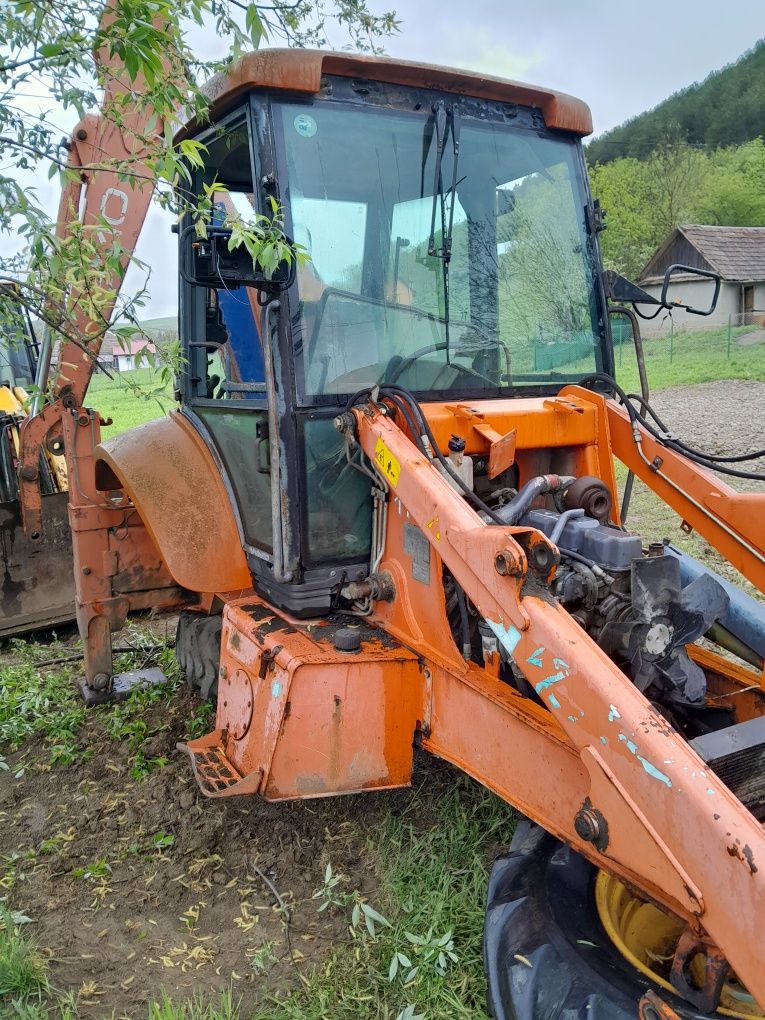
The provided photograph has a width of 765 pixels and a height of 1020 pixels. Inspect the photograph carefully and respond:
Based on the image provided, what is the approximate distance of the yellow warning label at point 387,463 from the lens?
277cm

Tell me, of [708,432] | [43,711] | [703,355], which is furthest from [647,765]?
[703,355]

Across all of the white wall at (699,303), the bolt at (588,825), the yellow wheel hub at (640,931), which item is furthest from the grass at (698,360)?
the bolt at (588,825)

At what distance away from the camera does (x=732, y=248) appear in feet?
115

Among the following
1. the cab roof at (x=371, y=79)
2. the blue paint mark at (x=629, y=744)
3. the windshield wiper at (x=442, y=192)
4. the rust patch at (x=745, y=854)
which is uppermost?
the cab roof at (x=371, y=79)

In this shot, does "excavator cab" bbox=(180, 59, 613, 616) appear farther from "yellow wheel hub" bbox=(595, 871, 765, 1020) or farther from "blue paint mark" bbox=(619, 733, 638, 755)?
"yellow wheel hub" bbox=(595, 871, 765, 1020)

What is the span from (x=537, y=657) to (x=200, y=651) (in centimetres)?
240

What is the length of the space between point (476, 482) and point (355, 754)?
1.03m

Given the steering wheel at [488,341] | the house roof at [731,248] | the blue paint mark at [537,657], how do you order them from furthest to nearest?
1. the house roof at [731,248]
2. the steering wheel at [488,341]
3. the blue paint mark at [537,657]

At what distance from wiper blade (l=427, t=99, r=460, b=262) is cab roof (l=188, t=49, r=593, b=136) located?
0.11 metres

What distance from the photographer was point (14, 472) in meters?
6.15

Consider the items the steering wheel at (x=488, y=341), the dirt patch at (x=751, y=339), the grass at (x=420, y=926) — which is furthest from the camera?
the dirt patch at (x=751, y=339)

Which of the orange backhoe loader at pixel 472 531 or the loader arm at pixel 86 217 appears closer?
the orange backhoe loader at pixel 472 531

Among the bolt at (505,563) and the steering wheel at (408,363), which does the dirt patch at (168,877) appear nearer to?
the bolt at (505,563)

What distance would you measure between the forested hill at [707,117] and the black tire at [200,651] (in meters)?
65.5
